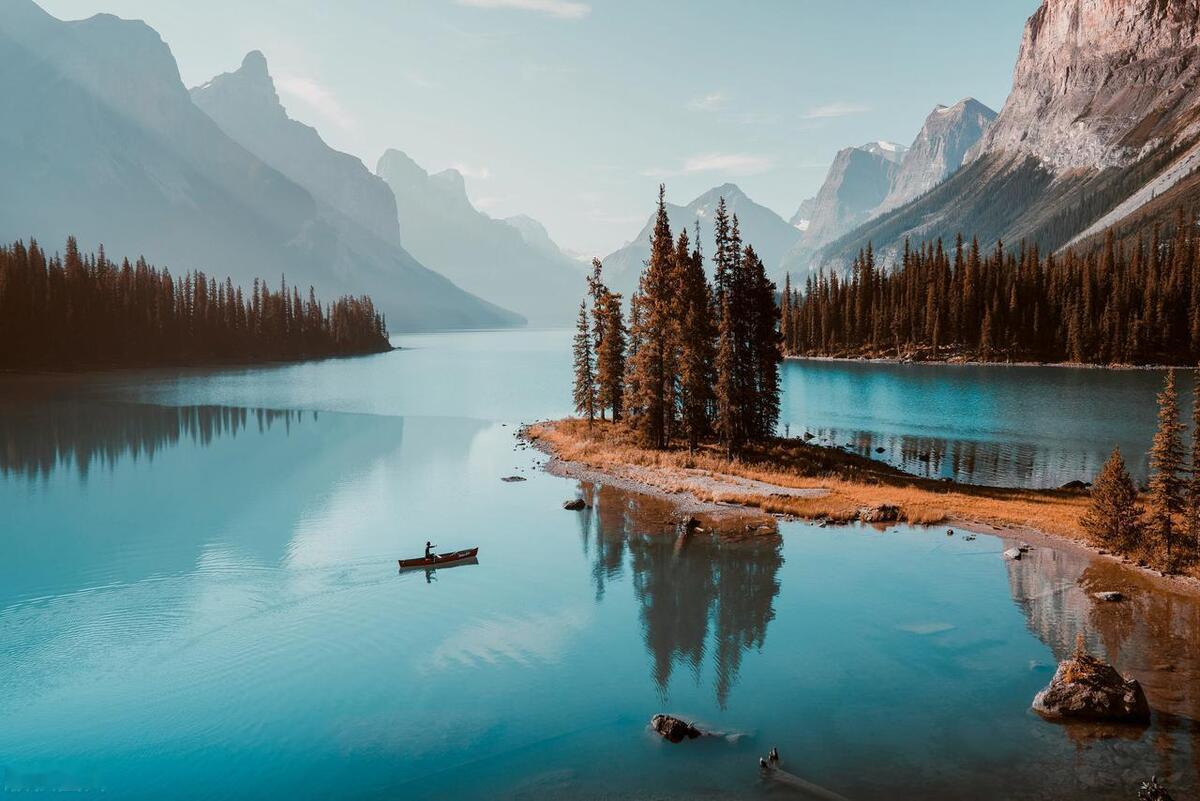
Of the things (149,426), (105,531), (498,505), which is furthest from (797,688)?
(149,426)

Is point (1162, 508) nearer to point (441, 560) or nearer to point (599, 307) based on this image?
point (441, 560)

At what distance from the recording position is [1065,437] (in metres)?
74.4

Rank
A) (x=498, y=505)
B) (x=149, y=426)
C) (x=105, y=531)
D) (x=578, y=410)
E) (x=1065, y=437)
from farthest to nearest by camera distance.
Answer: (x=578, y=410)
(x=149, y=426)
(x=1065, y=437)
(x=498, y=505)
(x=105, y=531)

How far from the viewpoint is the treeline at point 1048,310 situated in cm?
15362

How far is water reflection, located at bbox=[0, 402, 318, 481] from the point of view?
65.1 meters

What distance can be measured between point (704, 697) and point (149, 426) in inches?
3301

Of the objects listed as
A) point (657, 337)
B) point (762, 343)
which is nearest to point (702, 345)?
point (657, 337)

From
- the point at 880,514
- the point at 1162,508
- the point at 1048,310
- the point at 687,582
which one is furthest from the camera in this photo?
the point at 1048,310

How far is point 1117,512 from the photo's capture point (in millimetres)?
34812

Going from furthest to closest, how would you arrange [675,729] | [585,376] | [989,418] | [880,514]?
1. [989,418]
2. [585,376]
3. [880,514]
4. [675,729]

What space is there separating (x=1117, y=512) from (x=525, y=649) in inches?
1128

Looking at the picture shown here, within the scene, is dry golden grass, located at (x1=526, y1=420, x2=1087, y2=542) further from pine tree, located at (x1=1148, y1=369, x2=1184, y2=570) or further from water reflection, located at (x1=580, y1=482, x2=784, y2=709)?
water reflection, located at (x1=580, y1=482, x2=784, y2=709)

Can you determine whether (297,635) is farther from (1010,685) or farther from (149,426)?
(149,426)

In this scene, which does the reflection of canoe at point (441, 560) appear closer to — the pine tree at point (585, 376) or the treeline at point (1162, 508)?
the treeline at point (1162, 508)
